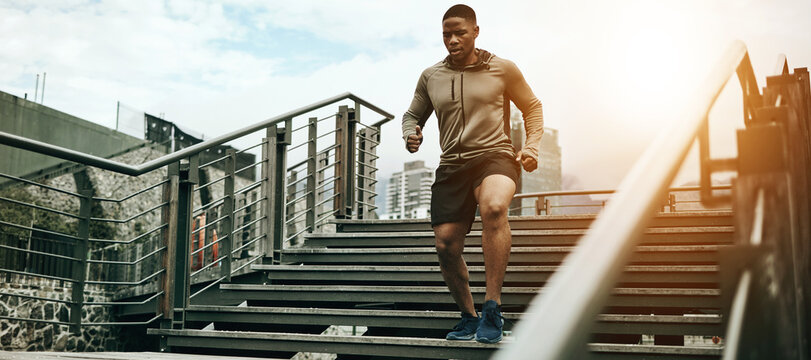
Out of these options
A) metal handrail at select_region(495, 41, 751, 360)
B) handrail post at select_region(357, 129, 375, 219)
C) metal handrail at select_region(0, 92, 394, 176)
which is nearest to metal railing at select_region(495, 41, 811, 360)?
metal handrail at select_region(495, 41, 751, 360)

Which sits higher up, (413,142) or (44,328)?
→ (413,142)

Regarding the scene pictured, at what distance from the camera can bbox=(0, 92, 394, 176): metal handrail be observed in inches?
145

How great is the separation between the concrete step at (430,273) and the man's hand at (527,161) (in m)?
0.97

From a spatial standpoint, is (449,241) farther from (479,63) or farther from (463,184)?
(479,63)

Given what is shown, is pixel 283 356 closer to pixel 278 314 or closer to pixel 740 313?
pixel 278 314

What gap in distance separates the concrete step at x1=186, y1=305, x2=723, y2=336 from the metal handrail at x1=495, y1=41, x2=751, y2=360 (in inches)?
85.1

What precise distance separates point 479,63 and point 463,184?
24.4 inches

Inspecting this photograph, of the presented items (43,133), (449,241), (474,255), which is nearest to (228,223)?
(474,255)

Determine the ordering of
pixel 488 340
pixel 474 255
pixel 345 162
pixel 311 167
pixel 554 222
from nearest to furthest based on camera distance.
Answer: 1. pixel 488 340
2. pixel 474 255
3. pixel 554 222
4. pixel 311 167
5. pixel 345 162

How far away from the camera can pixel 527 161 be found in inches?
136

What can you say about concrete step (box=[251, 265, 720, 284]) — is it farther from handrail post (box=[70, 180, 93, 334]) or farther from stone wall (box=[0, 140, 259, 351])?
stone wall (box=[0, 140, 259, 351])

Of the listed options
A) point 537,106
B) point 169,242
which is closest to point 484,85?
point 537,106

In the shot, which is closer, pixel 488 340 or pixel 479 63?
pixel 488 340

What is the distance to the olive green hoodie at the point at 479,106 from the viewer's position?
3596 mm
